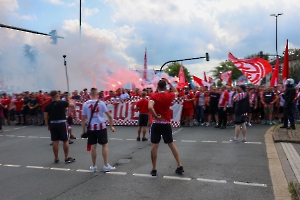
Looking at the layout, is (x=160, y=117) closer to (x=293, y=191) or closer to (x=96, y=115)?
(x=96, y=115)

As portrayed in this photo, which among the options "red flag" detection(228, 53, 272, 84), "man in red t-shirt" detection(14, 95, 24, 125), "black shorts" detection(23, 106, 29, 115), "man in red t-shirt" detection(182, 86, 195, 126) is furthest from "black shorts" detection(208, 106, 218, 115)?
"man in red t-shirt" detection(14, 95, 24, 125)

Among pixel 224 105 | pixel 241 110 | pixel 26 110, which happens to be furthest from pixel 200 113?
pixel 26 110

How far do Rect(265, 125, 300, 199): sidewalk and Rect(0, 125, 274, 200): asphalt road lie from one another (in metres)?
0.15

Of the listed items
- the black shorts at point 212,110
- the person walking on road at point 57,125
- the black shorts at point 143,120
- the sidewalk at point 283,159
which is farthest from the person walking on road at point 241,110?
the person walking on road at point 57,125

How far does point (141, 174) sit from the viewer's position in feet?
21.7

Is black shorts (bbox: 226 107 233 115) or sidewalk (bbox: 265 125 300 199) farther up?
black shorts (bbox: 226 107 233 115)

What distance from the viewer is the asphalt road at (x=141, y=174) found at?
545 centimetres

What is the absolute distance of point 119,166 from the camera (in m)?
7.37

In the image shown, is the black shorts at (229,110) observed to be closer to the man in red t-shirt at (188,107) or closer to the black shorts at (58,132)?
the man in red t-shirt at (188,107)

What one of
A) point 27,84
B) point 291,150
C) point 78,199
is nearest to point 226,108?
point 291,150

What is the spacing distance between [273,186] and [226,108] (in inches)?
328

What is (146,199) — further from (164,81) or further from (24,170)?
(24,170)

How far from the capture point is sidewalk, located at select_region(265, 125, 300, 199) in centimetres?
573

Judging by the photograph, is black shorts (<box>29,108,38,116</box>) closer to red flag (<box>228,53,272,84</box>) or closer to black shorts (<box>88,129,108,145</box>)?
red flag (<box>228,53,272,84</box>)
